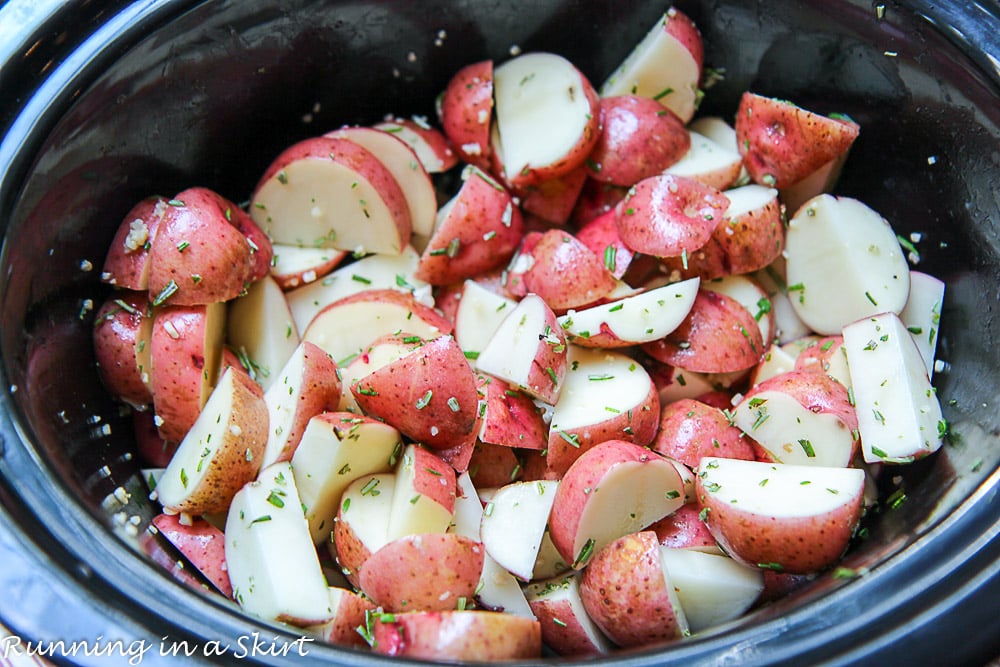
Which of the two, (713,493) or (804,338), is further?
(804,338)

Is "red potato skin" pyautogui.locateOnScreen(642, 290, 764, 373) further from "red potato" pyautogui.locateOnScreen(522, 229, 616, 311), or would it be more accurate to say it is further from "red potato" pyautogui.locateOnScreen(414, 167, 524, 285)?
"red potato" pyautogui.locateOnScreen(414, 167, 524, 285)

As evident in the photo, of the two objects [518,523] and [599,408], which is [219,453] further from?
[599,408]

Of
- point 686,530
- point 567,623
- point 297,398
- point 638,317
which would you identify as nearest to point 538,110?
point 638,317

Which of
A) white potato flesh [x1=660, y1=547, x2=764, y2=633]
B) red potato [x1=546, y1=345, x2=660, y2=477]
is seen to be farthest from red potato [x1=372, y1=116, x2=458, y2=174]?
white potato flesh [x1=660, y1=547, x2=764, y2=633]

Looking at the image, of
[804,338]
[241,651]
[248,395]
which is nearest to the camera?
[241,651]

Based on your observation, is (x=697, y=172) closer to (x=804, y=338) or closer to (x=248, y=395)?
(x=804, y=338)

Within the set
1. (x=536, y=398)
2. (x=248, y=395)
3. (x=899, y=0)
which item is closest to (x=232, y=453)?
(x=248, y=395)
